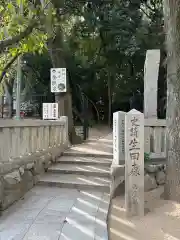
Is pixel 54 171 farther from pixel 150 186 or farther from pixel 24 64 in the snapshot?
pixel 24 64

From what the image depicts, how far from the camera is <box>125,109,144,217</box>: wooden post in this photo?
448 cm

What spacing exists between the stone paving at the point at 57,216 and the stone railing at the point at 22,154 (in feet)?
0.78

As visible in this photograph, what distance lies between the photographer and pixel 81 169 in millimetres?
6566

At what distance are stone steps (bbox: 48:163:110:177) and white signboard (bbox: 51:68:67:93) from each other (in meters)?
2.86

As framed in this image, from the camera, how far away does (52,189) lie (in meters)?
5.72

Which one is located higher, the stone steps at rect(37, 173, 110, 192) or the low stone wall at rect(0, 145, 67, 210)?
the low stone wall at rect(0, 145, 67, 210)

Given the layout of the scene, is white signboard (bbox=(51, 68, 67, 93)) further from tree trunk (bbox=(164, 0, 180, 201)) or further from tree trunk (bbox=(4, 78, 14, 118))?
tree trunk (bbox=(4, 78, 14, 118))

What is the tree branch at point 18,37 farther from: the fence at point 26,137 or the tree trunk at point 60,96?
the tree trunk at point 60,96

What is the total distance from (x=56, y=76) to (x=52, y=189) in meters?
4.36

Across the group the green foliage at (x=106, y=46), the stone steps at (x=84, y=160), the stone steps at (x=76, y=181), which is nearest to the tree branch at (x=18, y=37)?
the stone steps at (x=76, y=181)

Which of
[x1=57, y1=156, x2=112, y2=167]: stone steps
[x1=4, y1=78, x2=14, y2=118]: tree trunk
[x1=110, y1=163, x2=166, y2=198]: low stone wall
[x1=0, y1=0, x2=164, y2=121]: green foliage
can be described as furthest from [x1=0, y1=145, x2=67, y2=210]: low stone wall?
[x1=4, y1=78, x2=14, y2=118]: tree trunk

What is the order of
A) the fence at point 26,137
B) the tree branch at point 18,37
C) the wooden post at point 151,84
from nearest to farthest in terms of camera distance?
1. the tree branch at point 18,37
2. the fence at point 26,137
3. the wooden post at point 151,84

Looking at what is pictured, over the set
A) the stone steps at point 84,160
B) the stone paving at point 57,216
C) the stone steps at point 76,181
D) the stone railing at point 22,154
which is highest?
the stone railing at point 22,154

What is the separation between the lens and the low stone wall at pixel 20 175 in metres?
Result: 4.55
